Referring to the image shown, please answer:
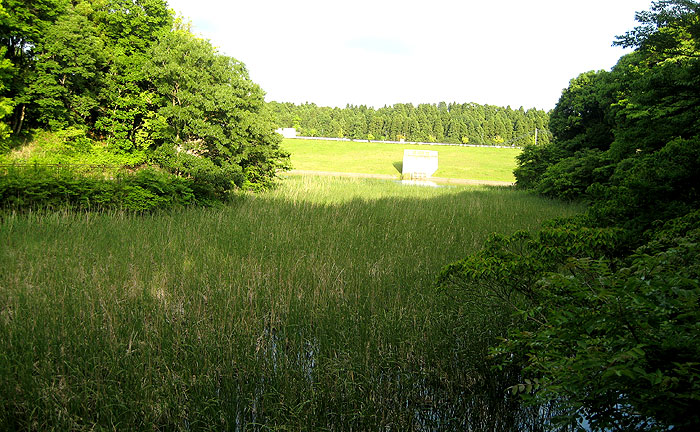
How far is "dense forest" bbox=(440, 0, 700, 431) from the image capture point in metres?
1.91

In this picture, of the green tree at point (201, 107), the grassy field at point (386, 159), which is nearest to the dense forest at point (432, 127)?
the grassy field at point (386, 159)

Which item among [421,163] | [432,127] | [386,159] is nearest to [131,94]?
[421,163]

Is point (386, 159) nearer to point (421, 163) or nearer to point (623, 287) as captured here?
point (421, 163)

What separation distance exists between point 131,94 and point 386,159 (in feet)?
91.2

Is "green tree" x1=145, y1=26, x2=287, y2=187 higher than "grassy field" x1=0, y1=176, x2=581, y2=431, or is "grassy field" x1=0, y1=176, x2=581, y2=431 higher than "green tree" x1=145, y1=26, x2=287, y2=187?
"green tree" x1=145, y1=26, x2=287, y2=187

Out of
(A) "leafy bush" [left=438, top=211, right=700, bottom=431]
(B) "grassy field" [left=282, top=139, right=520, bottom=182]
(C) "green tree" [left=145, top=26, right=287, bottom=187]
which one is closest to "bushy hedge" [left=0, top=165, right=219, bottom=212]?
(C) "green tree" [left=145, top=26, right=287, bottom=187]

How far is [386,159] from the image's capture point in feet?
139

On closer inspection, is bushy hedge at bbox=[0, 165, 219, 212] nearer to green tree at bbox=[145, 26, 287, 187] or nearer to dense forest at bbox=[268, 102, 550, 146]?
green tree at bbox=[145, 26, 287, 187]

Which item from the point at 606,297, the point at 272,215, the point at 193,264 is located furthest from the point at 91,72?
the point at 606,297

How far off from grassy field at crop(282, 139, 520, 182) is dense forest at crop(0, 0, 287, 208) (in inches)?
628

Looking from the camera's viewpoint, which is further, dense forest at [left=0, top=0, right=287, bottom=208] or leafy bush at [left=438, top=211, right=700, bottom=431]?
dense forest at [left=0, top=0, right=287, bottom=208]

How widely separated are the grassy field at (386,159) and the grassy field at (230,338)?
27.6 meters

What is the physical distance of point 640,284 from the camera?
7.48 ft

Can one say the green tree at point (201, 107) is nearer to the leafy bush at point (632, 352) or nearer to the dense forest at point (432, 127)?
the leafy bush at point (632, 352)
